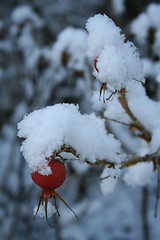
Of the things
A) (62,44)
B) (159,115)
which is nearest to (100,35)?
(159,115)

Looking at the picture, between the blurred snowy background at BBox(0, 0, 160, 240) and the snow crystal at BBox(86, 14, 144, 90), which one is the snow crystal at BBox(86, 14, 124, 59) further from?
the blurred snowy background at BBox(0, 0, 160, 240)

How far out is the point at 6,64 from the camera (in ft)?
11.3

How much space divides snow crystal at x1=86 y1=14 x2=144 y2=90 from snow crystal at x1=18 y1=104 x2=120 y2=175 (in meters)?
0.12

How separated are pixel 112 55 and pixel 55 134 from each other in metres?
0.21

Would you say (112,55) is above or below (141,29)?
below

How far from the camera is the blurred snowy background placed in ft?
6.21

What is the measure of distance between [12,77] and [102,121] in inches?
114

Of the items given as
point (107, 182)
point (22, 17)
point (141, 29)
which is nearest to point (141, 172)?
point (107, 182)

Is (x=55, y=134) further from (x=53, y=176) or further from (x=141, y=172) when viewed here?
(x=141, y=172)

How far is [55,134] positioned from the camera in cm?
55

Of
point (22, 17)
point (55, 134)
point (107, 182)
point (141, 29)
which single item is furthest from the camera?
point (22, 17)

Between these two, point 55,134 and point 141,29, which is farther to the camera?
point 141,29

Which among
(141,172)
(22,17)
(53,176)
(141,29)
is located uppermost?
(22,17)

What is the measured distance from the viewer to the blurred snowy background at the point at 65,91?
1892 mm
